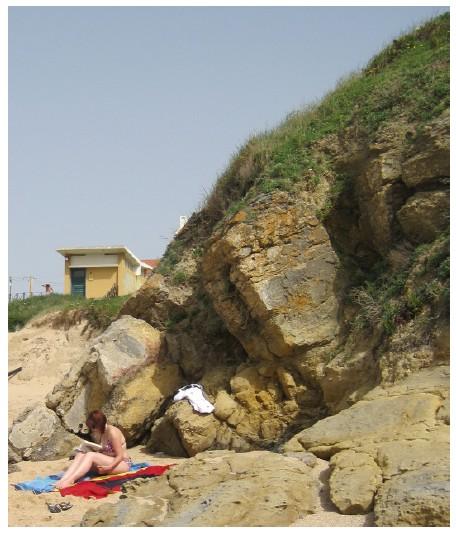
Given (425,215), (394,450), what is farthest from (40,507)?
(425,215)

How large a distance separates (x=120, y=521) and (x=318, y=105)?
30.2 feet

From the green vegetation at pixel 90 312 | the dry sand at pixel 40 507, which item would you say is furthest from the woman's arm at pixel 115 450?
the green vegetation at pixel 90 312

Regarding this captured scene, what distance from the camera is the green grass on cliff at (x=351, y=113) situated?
10898 mm

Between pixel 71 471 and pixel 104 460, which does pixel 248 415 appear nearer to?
pixel 104 460

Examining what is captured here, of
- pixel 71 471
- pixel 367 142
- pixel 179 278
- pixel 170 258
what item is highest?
pixel 367 142

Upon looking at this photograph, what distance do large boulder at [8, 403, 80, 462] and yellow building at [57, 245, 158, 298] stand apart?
21671 mm

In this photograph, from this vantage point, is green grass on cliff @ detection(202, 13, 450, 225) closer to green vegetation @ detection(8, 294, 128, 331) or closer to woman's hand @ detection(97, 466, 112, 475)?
woman's hand @ detection(97, 466, 112, 475)

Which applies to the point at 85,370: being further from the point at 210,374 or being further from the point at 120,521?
the point at 120,521

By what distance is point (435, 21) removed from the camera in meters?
13.5

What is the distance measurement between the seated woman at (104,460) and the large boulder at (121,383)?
2135 millimetres

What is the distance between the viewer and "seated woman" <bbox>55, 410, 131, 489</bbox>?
8.31 m

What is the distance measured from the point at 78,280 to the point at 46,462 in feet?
79.1

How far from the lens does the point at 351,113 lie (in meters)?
11.8

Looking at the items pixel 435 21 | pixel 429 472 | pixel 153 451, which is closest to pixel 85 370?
pixel 153 451
